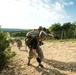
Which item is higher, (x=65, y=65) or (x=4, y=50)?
(x=4, y=50)

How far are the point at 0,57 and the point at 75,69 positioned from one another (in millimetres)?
3595

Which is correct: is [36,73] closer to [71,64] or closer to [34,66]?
[34,66]

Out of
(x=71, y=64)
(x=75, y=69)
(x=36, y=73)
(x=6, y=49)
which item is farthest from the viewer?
(x=6, y=49)

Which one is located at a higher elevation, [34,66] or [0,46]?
[0,46]

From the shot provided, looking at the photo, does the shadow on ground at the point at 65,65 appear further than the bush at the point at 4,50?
No

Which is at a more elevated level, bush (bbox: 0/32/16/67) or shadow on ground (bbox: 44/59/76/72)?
bush (bbox: 0/32/16/67)

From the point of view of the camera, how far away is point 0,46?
→ 9.01m

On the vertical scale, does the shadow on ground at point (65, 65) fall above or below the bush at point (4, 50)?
below

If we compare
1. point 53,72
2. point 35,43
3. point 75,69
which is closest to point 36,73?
point 53,72

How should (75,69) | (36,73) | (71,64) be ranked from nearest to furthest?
(36,73)
(75,69)
(71,64)

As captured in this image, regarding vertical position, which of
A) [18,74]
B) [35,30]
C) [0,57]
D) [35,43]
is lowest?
[18,74]

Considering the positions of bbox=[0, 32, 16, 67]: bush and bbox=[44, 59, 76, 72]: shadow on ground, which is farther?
bbox=[0, 32, 16, 67]: bush

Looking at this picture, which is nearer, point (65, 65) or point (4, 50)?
point (65, 65)

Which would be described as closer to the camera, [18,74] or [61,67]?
[18,74]
